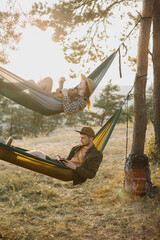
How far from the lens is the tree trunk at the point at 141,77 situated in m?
2.64

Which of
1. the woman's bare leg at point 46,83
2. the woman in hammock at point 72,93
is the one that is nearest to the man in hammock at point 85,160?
the woman in hammock at point 72,93

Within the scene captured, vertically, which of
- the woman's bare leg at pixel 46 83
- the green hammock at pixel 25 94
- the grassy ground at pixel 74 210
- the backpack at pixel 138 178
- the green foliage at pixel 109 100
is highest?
the green foliage at pixel 109 100

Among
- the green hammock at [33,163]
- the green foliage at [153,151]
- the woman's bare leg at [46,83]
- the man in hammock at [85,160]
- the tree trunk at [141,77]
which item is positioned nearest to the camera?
the green hammock at [33,163]

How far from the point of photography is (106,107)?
14.0 metres

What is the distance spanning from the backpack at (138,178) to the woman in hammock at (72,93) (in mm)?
843

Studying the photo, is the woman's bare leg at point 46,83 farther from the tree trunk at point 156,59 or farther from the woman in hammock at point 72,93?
the tree trunk at point 156,59

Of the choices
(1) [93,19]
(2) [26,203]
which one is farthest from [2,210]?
(1) [93,19]

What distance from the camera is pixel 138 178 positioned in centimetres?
254

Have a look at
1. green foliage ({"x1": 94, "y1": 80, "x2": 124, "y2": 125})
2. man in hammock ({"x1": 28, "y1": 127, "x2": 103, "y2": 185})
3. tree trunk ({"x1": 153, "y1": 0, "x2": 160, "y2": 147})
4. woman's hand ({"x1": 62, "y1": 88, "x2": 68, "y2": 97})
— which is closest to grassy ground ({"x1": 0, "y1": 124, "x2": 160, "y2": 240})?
man in hammock ({"x1": 28, "y1": 127, "x2": 103, "y2": 185})

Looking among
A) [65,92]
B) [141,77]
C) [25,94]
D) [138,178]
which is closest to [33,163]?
[25,94]

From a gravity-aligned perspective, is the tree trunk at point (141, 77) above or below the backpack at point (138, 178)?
above

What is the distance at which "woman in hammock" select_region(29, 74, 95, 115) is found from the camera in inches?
90.2

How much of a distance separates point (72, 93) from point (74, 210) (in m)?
1.20

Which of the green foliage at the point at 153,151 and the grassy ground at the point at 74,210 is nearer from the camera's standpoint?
the grassy ground at the point at 74,210
